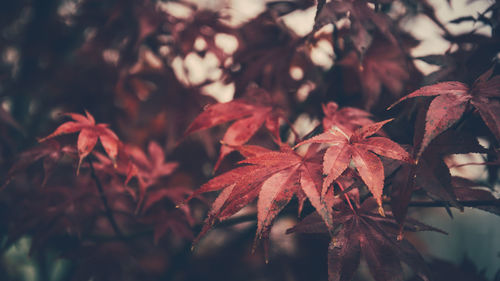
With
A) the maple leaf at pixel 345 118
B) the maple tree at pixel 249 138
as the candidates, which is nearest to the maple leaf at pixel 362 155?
the maple tree at pixel 249 138

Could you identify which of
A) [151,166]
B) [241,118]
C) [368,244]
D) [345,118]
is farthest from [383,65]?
[151,166]

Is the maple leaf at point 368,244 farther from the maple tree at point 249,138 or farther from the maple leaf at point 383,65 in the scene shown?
the maple leaf at point 383,65

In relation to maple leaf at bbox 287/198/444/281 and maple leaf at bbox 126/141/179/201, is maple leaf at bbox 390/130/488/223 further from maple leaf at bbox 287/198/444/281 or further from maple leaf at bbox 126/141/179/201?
maple leaf at bbox 126/141/179/201

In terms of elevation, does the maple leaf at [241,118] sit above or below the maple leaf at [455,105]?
below

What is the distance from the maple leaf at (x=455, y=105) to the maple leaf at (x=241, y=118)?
316 millimetres

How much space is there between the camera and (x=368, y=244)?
0.51 meters

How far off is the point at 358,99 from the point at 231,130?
0.42 m

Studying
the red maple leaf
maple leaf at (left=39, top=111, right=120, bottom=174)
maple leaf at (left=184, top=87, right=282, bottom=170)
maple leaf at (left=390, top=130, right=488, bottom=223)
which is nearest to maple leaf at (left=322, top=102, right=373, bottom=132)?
maple leaf at (left=184, top=87, right=282, bottom=170)

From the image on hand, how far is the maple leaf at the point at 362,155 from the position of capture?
1.40 ft

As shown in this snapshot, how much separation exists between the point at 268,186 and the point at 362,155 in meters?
0.14

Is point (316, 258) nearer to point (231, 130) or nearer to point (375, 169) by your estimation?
point (231, 130)

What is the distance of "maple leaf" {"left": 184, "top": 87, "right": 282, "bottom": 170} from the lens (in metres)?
0.66

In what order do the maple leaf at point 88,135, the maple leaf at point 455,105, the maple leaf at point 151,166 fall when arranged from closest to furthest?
the maple leaf at point 455,105
the maple leaf at point 88,135
the maple leaf at point 151,166

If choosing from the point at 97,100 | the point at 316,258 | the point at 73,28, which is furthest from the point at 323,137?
the point at 73,28
